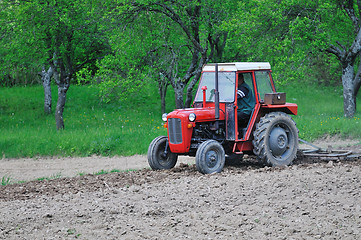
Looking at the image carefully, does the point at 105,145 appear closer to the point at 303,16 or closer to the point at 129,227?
the point at 129,227

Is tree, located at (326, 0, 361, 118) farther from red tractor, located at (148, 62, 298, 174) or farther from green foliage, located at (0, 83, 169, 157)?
red tractor, located at (148, 62, 298, 174)

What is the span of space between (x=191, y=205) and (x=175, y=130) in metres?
2.82

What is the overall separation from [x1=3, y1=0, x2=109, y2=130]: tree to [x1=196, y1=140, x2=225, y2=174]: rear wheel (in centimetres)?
863

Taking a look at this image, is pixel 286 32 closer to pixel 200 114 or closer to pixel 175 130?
pixel 200 114

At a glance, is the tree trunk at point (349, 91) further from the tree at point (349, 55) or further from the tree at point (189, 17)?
the tree at point (189, 17)

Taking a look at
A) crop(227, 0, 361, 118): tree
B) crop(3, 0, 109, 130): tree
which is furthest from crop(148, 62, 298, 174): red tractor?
crop(3, 0, 109, 130): tree

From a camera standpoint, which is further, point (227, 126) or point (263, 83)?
point (263, 83)

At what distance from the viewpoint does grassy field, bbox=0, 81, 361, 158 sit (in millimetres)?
14656

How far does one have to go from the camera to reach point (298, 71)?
62.1ft

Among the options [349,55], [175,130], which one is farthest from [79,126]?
[175,130]

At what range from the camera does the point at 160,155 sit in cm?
1083

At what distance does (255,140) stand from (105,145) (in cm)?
546

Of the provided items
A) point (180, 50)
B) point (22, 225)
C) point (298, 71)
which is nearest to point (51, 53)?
point (180, 50)

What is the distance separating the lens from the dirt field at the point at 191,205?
6.55 metres
